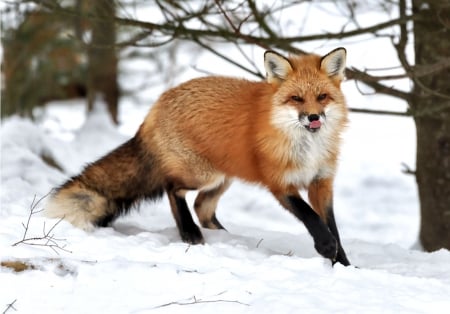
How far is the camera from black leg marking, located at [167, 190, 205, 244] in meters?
5.45

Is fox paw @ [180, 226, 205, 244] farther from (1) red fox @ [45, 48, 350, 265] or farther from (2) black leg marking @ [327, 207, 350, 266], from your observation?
(2) black leg marking @ [327, 207, 350, 266]

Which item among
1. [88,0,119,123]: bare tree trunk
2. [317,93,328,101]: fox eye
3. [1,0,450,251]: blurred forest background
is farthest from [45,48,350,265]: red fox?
[88,0,119,123]: bare tree trunk

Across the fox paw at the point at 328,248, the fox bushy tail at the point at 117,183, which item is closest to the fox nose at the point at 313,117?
the fox paw at the point at 328,248

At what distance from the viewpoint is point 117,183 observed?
18.8 ft

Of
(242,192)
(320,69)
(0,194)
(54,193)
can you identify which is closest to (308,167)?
(320,69)

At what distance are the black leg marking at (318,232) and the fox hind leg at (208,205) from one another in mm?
1222

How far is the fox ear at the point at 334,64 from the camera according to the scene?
5.04 metres

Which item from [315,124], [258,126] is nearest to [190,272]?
[315,124]

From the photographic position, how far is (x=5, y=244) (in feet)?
13.9

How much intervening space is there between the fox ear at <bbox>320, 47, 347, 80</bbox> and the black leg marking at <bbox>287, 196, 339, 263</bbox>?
94cm

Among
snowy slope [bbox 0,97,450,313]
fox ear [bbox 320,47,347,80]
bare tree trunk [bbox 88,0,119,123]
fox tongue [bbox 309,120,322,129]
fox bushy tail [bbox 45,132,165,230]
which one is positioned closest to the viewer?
snowy slope [bbox 0,97,450,313]

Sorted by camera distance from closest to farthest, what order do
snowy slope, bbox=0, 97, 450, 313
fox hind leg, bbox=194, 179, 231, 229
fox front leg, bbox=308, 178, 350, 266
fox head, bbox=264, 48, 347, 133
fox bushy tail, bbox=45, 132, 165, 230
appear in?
snowy slope, bbox=0, 97, 450, 313 → fox head, bbox=264, 48, 347, 133 → fox front leg, bbox=308, 178, 350, 266 → fox bushy tail, bbox=45, 132, 165, 230 → fox hind leg, bbox=194, 179, 231, 229

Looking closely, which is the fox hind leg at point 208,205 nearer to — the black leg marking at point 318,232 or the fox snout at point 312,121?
the black leg marking at point 318,232

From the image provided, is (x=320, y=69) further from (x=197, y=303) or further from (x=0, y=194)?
(x=0, y=194)
